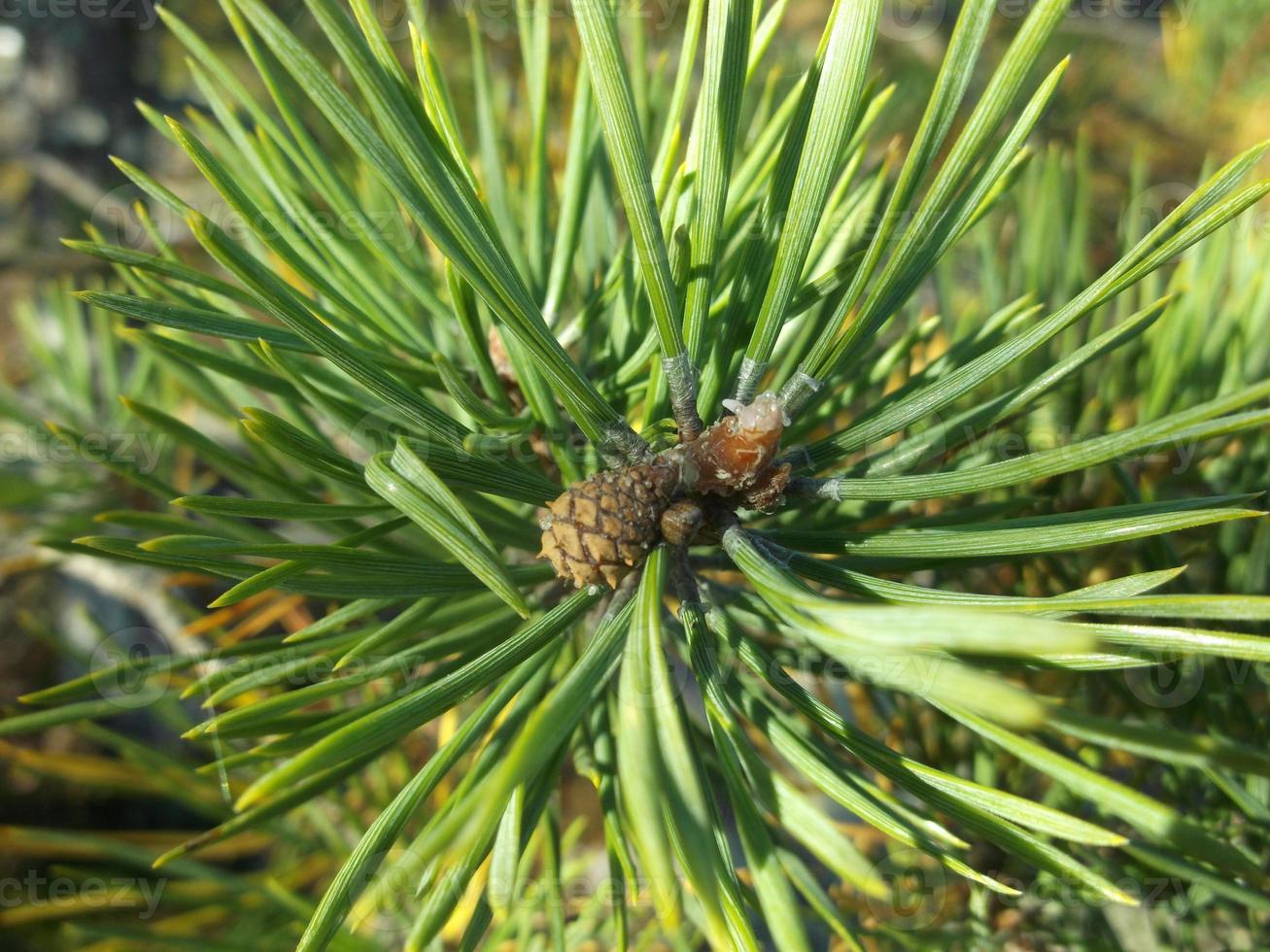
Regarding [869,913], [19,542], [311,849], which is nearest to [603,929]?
[869,913]

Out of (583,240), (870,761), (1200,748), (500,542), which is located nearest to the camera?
(1200,748)

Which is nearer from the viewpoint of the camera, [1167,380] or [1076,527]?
[1076,527]

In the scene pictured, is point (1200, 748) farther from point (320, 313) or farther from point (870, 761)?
point (320, 313)

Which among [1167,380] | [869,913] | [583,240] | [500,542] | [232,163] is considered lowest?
[869,913]

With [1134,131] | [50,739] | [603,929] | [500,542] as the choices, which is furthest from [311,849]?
[1134,131]

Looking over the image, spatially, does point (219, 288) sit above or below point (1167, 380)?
above

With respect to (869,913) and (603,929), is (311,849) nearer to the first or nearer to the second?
(603,929)

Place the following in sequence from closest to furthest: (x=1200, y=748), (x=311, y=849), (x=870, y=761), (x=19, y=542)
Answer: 1. (x=1200, y=748)
2. (x=870, y=761)
3. (x=311, y=849)
4. (x=19, y=542)
